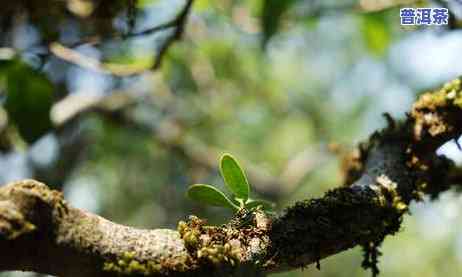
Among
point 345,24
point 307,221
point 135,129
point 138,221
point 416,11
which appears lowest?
point 307,221

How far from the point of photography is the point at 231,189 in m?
1.19

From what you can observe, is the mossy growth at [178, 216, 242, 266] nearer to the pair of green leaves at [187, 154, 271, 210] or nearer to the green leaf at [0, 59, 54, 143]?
the pair of green leaves at [187, 154, 271, 210]

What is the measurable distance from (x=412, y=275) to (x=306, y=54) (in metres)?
4.44

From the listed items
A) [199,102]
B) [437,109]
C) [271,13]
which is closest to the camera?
[437,109]

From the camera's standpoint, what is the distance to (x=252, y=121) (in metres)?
6.77

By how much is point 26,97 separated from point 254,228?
0.99 m

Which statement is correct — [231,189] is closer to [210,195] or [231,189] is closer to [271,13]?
[210,195]

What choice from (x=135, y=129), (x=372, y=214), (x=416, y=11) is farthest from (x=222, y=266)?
(x=135, y=129)

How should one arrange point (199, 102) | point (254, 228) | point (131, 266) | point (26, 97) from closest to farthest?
point (131, 266) → point (254, 228) → point (26, 97) → point (199, 102)

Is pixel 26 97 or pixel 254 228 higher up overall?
pixel 26 97

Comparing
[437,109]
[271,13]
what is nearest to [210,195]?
[437,109]

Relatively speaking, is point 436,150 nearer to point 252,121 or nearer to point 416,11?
point 416,11

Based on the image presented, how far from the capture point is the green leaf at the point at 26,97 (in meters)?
1.81

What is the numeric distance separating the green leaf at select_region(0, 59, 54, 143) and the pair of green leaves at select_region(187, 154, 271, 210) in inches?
32.0
